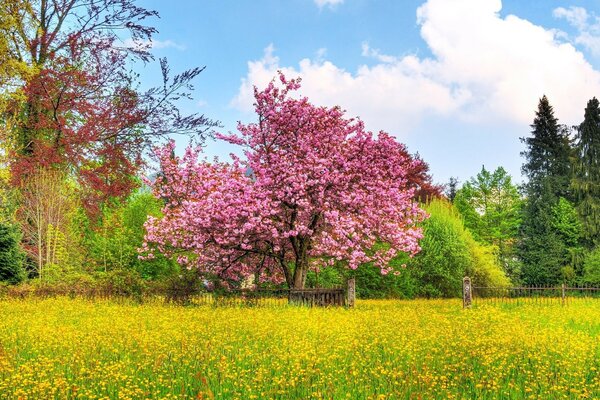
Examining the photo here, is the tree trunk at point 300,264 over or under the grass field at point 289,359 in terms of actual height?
over

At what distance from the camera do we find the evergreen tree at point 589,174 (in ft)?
173

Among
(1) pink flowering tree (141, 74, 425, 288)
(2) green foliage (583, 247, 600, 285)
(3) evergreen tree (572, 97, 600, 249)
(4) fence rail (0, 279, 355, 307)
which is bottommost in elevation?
(4) fence rail (0, 279, 355, 307)

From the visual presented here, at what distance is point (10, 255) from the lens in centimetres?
2556

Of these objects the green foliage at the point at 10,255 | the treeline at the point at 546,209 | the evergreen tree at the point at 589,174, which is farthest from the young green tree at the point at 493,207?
the green foliage at the point at 10,255

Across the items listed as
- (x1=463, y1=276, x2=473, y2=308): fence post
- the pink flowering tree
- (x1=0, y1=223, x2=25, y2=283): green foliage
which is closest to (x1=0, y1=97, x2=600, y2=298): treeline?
(x1=0, y1=223, x2=25, y2=283): green foliage

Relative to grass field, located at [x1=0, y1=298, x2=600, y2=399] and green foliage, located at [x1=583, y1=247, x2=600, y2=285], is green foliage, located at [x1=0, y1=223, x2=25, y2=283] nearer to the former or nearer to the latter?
grass field, located at [x1=0, y1=298, x2=600, y2=399]

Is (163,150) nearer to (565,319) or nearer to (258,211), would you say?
(258,211)

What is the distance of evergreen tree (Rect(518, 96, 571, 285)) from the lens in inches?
1939

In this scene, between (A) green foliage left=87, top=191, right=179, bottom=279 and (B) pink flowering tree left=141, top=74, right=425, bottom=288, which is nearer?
(B) pink flowering tree left=141, top=74, right=425, bottom=288

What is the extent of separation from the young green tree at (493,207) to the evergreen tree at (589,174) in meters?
5.48

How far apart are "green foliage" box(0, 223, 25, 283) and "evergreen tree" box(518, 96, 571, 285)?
131 feet

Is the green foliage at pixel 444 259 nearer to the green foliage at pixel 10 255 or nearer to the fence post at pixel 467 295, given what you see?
the fence post at pixel 467 295

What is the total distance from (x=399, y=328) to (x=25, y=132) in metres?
22.9

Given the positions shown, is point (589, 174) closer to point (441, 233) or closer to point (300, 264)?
point (441, 233)
